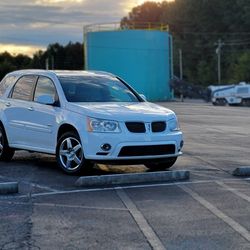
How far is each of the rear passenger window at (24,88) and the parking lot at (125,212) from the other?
54.8 inches

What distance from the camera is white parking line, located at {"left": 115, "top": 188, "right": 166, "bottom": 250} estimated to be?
20.1ft

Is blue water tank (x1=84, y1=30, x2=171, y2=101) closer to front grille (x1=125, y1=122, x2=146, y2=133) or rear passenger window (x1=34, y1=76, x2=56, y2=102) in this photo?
rear passenger window (x1=34, y1=76, x2=56, y2=102)

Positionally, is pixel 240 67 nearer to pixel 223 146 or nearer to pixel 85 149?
pixel 223 146

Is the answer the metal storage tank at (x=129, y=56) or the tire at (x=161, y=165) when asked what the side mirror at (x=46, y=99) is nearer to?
the tire at (x=161, y=165)

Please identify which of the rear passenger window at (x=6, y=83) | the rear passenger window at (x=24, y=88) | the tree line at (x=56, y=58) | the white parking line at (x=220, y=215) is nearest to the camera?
the white parking line at (x=220, y=215)

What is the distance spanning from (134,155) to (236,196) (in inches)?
82.1

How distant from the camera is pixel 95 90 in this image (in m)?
11.3

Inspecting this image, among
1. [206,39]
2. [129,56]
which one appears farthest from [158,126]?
[206,39]

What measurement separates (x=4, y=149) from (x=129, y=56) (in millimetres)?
63594

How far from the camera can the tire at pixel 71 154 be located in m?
10.2

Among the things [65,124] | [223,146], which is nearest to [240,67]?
[223,146]

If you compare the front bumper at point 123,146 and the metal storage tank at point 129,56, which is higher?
the metal storage tank at point 129,56

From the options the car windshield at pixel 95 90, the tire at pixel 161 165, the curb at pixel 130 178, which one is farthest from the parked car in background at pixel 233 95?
the curb at pixel 130 178

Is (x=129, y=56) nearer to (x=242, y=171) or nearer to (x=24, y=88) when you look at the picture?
A: (x=24, y=88)
